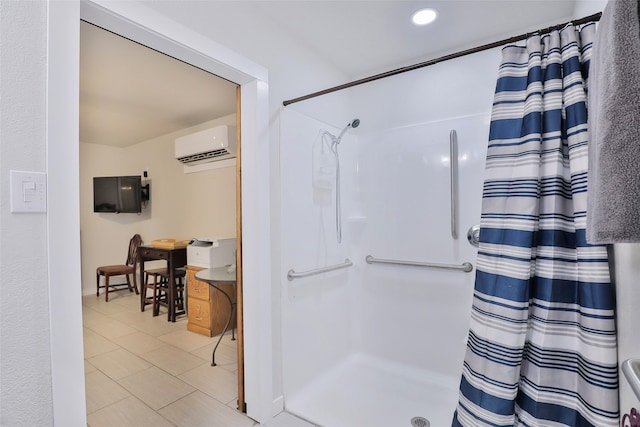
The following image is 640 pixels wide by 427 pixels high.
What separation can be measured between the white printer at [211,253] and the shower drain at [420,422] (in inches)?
95.4

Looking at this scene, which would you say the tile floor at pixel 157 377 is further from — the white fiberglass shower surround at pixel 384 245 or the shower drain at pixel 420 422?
the shower drain at pixel 420 422

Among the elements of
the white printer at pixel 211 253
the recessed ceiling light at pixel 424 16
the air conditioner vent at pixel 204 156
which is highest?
the recessed ceiling light at pixel 424 16

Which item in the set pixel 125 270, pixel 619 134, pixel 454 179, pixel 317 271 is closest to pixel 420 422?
pixel 317 271

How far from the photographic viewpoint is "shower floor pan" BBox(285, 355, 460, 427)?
1859 mm

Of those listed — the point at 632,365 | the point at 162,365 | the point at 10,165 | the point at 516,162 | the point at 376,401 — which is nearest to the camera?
the point at 632,365

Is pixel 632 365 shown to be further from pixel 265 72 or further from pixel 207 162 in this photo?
pixel 207 162

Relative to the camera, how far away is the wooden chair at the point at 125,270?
4492mm

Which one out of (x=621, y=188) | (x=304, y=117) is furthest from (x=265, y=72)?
(x=621, y=188)

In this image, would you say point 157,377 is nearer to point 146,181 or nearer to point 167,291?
point 167,291

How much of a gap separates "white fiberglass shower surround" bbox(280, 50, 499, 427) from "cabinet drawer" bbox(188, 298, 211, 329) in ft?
4.99

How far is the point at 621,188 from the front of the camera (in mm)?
469

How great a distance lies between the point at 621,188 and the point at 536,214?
2.10ft

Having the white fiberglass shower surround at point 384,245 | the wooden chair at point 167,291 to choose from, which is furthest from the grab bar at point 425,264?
the wooden chair at point 167,291

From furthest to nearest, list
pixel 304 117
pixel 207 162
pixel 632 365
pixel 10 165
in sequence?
pixel 207 162 → pixel 304 117 → pixel 10 165 → pixel 632 365
